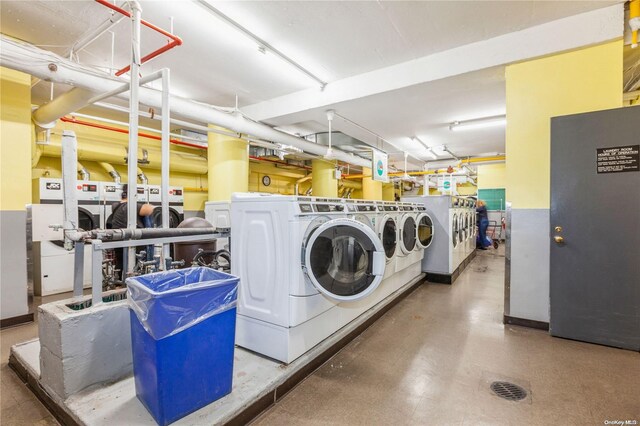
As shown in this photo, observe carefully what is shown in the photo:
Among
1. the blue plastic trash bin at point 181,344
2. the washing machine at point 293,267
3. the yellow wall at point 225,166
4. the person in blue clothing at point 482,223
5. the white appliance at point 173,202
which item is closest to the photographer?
the blue plastic trash bin at point 181,344

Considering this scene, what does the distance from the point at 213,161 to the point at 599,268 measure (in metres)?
5.55

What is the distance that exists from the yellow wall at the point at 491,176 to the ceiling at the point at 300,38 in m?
6.14

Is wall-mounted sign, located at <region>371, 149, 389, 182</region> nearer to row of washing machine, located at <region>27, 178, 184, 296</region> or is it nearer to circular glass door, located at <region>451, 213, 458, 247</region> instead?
circular glass door, located at <region>451, 213, 458, 247</region>

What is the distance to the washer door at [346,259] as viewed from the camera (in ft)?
7.66

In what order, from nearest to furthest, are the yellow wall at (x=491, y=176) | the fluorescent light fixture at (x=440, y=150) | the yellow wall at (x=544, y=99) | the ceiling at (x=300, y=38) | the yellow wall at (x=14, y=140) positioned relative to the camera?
the ceiling at (x=300, y=38), the yellow wall at (x=544, y=99), the yellow wall at (x=14, y=140), the fluorescent light fixture at (x=440, y=150), the yellow wall at (x=491, y=176)

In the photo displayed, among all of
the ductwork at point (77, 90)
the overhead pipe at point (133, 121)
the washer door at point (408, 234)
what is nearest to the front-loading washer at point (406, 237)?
the washer door at point (408, 234)

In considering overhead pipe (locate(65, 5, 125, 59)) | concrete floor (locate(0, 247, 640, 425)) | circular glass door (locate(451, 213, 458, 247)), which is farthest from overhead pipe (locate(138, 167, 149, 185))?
circular glass door (locate(451, 213, 458, 247))

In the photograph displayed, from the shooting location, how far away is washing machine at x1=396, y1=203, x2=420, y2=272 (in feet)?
13.4

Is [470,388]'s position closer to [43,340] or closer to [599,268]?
[599,268]

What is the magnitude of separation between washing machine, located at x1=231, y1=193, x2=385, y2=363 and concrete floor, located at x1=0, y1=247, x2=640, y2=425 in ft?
1.35

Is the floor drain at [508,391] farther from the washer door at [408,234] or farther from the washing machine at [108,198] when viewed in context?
the washing machine at [108,198]

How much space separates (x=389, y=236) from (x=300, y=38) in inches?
101

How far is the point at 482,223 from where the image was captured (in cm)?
919

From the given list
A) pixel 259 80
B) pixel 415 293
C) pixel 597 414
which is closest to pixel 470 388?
pixel 597 414
